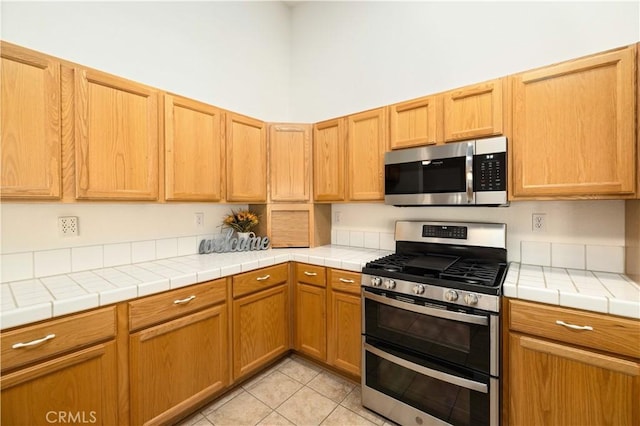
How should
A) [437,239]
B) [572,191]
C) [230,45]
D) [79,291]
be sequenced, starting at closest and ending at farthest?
1. [79,291]
2. [572,191]
3. [437,239]
4. [230,45]

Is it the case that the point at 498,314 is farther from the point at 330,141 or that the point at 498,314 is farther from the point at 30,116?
the point at 30,116

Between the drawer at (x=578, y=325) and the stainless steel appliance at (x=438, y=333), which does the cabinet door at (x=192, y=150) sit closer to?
the stainless steel appliance at (x=438, y=333)

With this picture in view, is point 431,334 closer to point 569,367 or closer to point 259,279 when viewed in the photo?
point 569,367

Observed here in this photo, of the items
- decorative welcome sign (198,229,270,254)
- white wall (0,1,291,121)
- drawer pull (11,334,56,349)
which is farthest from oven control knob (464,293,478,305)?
white wall (0,1,291,121)

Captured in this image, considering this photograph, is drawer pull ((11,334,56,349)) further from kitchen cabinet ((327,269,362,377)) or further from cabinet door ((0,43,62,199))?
kitchen cabinet ((327,269,362,377))

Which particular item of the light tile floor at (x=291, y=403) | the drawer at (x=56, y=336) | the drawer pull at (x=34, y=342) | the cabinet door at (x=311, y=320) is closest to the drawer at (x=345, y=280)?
the cabinet door at (x=311, y=320)

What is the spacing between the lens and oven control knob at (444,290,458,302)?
145cm

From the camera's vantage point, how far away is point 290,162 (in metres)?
2.56

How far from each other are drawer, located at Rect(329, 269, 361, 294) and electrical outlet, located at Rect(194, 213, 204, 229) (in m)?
1.22

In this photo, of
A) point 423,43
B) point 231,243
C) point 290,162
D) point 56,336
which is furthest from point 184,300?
point 423,43

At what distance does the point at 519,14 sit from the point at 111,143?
9.05ft

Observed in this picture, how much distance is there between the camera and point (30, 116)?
4.39ft

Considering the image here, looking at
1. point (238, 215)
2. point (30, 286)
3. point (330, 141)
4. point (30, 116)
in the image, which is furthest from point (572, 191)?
point (30, 286)

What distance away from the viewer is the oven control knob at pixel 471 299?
1392mm
